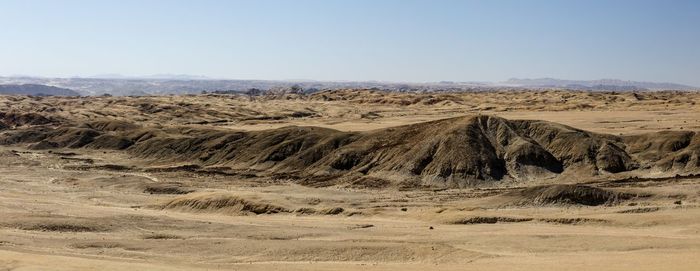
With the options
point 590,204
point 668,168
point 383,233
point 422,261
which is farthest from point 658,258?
point 668,168

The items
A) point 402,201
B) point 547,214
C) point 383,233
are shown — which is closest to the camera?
point 383,233

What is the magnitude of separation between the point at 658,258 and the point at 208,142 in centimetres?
5740

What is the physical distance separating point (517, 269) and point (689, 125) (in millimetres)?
63466

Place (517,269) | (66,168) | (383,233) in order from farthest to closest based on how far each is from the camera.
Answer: (66,168), (383,233), (517,269)

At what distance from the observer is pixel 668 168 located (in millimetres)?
56281

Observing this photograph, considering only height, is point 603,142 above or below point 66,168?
above

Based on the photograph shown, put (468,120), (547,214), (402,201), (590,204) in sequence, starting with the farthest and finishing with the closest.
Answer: (468,120), (402,201), (590,204), (547,214)

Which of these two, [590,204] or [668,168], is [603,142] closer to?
[668,168]

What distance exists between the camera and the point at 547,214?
41.7 meters

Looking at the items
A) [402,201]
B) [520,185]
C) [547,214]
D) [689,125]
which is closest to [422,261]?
[547,214]

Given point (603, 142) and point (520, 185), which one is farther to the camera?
point (603, 142)

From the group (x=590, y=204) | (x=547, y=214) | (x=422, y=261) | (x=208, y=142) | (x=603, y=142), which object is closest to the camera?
(x=422, y=261)

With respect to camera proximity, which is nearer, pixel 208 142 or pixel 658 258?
pixel 658 258

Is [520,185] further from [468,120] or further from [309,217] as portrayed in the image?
[309,217]
